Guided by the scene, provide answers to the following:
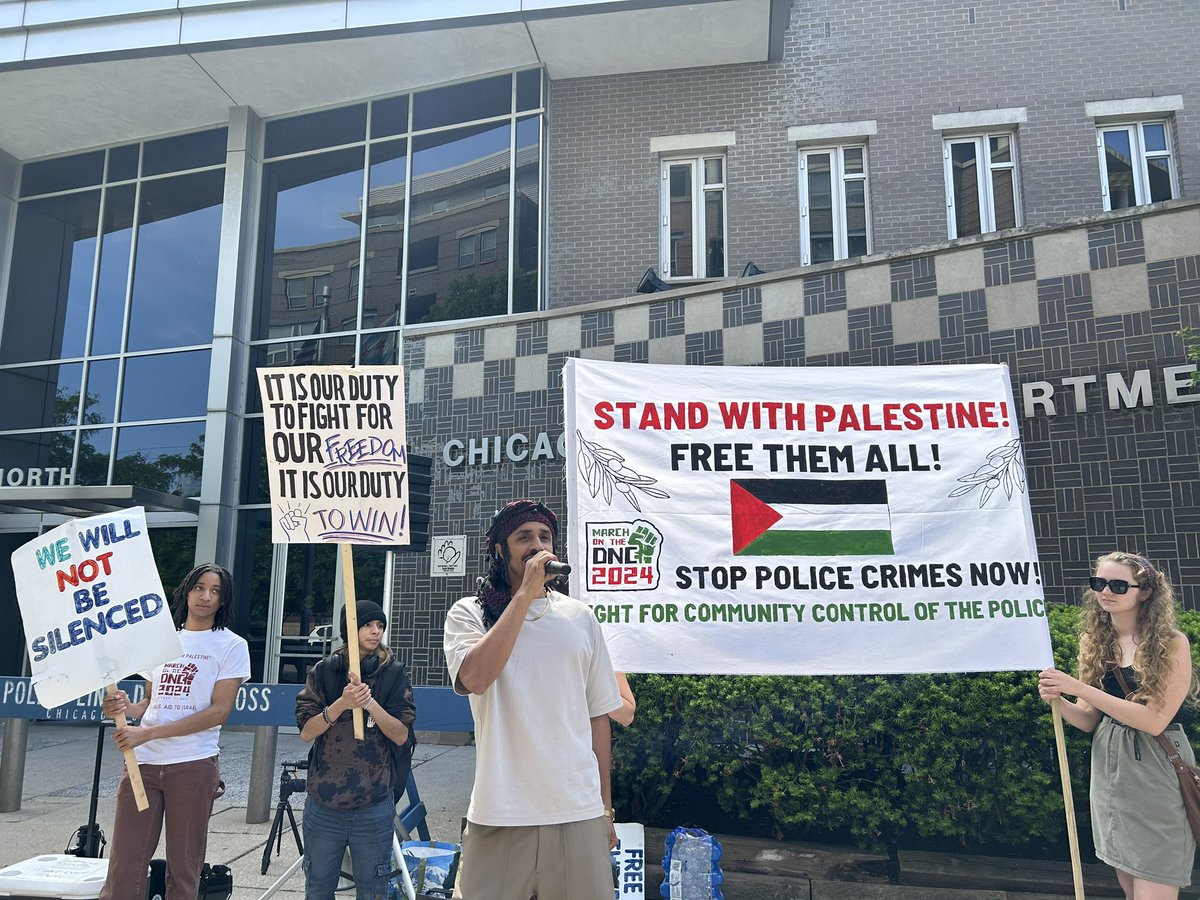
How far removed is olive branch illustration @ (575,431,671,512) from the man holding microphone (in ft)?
5.00

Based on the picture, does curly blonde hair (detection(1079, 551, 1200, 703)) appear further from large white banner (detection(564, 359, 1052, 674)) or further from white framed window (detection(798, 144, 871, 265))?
white framed window (detection(798, 144, 871, 265))

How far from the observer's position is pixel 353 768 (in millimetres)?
4336

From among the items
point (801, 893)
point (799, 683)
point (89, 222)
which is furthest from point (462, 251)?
point (801, 893)

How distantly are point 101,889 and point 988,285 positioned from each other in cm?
800

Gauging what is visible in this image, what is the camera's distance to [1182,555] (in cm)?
755

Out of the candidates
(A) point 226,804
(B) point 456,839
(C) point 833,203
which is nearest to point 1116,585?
(B) point 456,839

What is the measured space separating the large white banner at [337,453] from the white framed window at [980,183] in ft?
32.0

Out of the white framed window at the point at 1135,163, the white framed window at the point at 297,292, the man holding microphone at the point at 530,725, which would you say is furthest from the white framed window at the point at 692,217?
the man holding microphone at the point at 530,725

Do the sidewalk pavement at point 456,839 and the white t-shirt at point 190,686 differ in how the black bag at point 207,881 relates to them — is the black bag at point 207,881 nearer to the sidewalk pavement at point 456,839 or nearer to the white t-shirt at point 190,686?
the white t-shirt at point 190,686

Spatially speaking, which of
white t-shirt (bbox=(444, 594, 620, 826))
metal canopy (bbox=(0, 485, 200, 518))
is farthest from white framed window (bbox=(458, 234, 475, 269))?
white t-shirt (bbox=(444, 594, 620, 826))

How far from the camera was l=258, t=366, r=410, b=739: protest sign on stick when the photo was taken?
4355 millimetres

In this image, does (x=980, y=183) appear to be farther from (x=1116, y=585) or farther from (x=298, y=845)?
(x=298, y=845)

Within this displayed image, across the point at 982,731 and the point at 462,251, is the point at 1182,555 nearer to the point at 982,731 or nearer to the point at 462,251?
the point at 982,731

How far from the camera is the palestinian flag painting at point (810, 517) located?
466 cm
